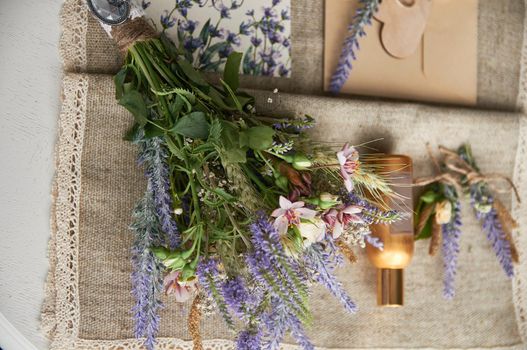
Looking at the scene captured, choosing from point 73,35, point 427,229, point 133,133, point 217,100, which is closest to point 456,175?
point 427,229

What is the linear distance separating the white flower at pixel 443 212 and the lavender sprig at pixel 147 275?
577mm

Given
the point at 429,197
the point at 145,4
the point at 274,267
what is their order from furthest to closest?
the point at 429,197 < the point at 145,4 < the point at 274,267

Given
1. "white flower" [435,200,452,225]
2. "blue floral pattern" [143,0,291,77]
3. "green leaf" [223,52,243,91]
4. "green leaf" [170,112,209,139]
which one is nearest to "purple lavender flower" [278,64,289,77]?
"blue floral pattern" [143,0,291,77]

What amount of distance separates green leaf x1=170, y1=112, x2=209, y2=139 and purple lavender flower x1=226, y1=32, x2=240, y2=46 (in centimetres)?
29

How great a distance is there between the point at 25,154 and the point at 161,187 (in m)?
0.28

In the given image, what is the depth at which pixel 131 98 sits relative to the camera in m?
0.82

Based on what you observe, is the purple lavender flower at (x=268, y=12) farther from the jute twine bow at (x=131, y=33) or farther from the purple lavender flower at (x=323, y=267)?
the purple lavender flower at (x=323, y=267)

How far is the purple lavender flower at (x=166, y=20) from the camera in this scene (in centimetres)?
101

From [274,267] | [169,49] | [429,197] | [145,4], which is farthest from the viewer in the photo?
[429,197]

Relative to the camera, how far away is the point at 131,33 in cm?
87

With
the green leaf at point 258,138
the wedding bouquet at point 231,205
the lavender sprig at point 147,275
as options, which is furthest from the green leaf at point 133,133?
the green leaf at point 258,138

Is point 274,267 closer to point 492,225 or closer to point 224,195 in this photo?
point 224,195

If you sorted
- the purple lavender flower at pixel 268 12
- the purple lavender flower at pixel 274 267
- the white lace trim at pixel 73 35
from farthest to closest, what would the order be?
the purple lavender flower at pixel 268 12 < the white lace trim at pixel 73 35 < the purple lavender flower at pixel 274 267

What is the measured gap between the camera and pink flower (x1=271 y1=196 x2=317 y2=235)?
30.8 inches
